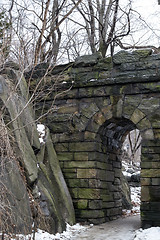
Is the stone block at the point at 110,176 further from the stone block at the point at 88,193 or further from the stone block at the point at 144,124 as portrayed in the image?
the stone block at the point at 144,124

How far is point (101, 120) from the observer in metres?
7.20

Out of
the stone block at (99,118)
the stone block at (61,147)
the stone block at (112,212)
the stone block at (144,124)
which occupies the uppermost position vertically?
the stone block at (99,118)

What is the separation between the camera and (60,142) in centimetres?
748

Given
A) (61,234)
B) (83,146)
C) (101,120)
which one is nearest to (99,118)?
(101,120)

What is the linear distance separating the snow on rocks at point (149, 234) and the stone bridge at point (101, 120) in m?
0.40

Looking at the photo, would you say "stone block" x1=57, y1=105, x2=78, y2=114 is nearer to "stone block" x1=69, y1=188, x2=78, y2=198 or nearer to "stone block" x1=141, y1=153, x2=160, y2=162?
"stone block" x1=69, y1=188, x2=78, y2=198

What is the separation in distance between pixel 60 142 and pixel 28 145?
1496 millimetres

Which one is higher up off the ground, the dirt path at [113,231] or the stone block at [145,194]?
the stone block at [145,194]

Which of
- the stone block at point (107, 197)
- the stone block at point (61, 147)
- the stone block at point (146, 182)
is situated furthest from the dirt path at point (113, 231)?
the stone block at point (61, 147)

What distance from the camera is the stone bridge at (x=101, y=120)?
6.69 metres

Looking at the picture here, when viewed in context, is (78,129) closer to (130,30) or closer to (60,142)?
(60,142)

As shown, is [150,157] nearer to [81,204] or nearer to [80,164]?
[80,164]

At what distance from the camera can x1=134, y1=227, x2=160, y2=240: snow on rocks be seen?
5367 mm

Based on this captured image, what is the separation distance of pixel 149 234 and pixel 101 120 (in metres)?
2.62
